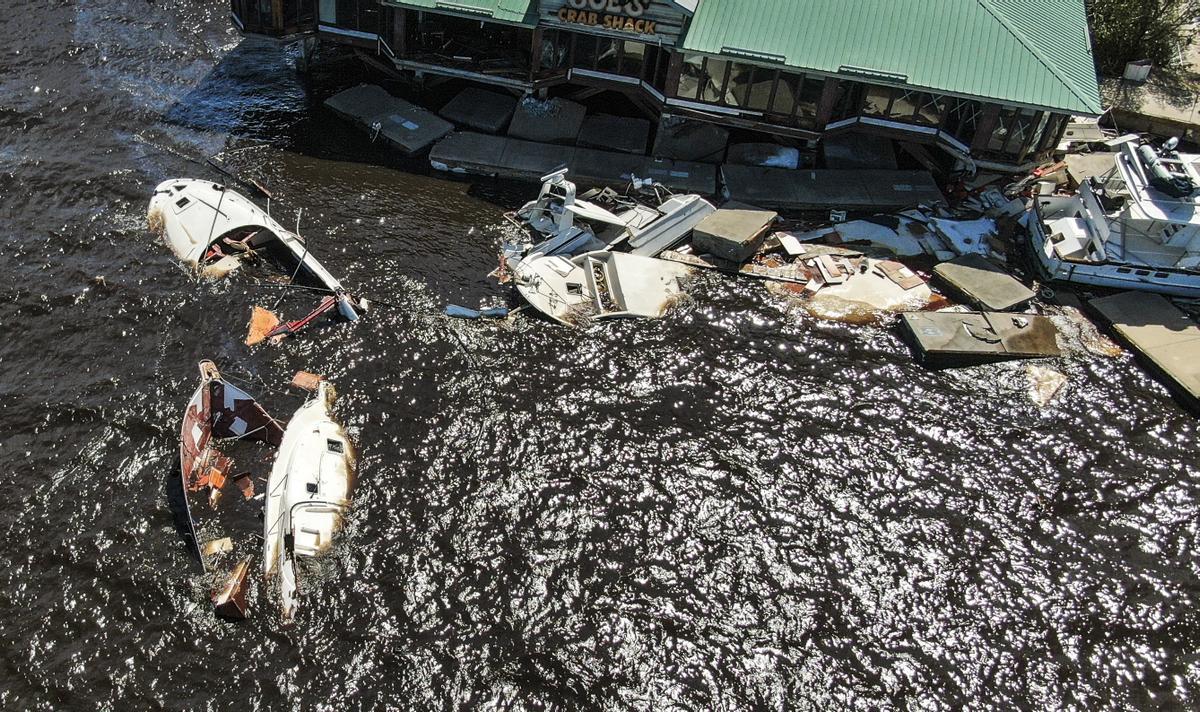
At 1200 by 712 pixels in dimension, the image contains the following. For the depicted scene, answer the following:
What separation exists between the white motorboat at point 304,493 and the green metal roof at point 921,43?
2339 cm

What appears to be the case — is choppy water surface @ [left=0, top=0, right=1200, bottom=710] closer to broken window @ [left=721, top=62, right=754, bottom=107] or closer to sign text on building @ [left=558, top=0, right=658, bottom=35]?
sign text on building @ [left=558, top=0, right=658, bottom=35]

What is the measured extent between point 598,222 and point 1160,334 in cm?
2349

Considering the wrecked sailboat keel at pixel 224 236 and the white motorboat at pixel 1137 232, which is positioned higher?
the white motorboat at pixel 1137 232

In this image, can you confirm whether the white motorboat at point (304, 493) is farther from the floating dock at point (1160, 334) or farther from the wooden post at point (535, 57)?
the floating dock at point (1160, 334)

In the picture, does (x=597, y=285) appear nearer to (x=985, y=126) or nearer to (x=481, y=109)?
(x=481, y=109)

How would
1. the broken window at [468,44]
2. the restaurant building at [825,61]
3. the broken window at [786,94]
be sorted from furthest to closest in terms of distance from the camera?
the broken window at [468,44]
the broken window at [786,94]
the restaurant building at [825,61]

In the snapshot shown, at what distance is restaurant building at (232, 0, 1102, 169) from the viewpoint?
123 feet

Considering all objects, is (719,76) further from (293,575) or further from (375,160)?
(293,575)

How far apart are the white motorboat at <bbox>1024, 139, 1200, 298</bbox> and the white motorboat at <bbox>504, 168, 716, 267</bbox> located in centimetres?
1552

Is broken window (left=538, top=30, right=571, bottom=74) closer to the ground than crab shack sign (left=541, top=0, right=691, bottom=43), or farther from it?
closer to the ground

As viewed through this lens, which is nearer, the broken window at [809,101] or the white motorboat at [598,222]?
the white motorboat at [598,222]

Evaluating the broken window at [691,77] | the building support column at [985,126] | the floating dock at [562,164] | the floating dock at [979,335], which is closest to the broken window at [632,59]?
the broken window at [691,77]

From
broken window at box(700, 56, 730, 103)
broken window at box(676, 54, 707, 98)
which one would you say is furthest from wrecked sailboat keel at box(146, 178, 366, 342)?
broken window at box(700, 56, 730, 103)

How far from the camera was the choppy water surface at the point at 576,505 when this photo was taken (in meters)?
23.8
